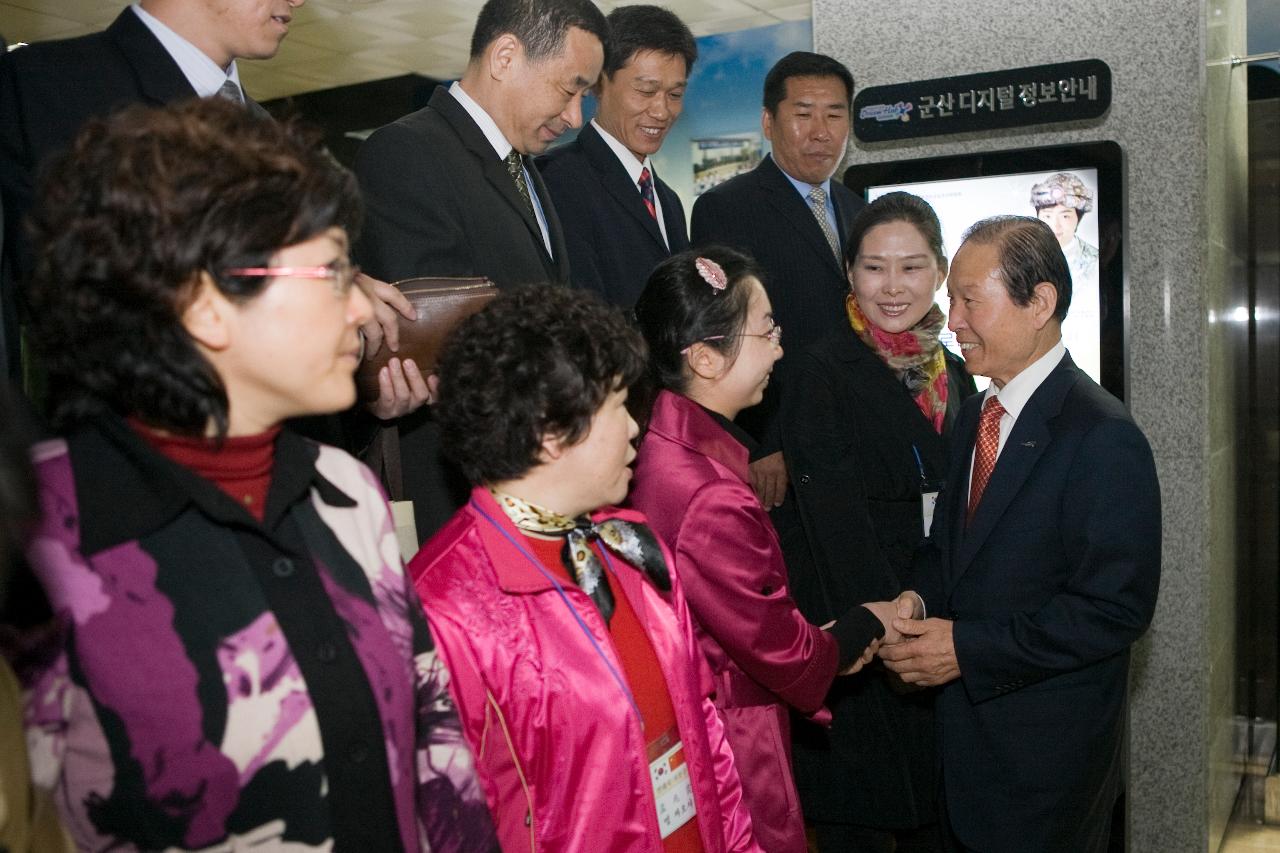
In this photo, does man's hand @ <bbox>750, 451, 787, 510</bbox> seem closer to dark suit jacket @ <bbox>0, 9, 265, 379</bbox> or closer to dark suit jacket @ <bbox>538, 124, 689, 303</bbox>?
dark suit jacket @ <bbox>538, 124, 689, 303</bbox>

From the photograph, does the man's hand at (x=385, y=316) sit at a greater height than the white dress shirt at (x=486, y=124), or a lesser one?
lesser

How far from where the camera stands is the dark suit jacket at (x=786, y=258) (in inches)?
124

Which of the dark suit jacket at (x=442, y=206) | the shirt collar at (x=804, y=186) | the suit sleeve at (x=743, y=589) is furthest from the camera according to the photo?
the shirt collar at (x=804, y=186)

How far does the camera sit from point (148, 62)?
1774 mm

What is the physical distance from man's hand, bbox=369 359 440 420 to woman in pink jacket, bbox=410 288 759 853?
0.20 meters

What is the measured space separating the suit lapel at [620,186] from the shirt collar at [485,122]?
55 cm

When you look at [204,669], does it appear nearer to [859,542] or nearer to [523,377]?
[523,377]

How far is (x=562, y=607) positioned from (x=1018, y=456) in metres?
1.07

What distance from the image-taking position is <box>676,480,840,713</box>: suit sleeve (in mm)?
2010

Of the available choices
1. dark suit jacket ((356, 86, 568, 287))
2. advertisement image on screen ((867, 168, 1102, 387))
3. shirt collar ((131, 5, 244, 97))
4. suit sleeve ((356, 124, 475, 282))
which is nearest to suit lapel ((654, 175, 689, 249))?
advertisement image on screen ((867, 168, 1102, 387))

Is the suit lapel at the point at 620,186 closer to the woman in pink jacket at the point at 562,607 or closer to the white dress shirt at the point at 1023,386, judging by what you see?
the white dress shirt at the point at 1023,386

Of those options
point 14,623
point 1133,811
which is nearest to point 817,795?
point 1133,811

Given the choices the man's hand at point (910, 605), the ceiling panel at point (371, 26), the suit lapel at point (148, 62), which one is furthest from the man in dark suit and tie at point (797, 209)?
the ceiling panel at point (371, 26)

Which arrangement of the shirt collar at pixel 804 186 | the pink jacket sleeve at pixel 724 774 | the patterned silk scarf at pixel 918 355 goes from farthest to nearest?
the shirt collar at pixel 804 186 → the patterned silk scarf at pixel 918 355 → the pink jacket sleeve at pixel 724 774
